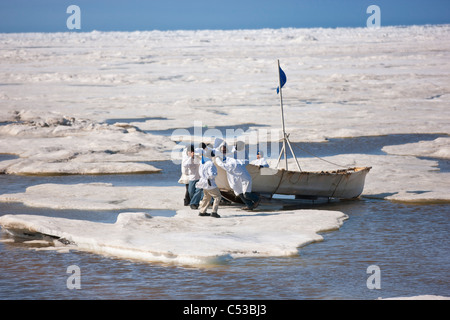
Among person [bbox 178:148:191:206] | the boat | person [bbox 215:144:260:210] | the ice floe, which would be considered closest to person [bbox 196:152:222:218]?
the ice floe

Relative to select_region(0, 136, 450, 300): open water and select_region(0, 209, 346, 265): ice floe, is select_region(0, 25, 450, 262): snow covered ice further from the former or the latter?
select_region(0, 136, 450, 300): open water

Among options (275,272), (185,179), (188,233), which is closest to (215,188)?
(185,179)

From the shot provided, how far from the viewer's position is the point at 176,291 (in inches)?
338

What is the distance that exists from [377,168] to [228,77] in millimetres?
30012

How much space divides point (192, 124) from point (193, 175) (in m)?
13.7

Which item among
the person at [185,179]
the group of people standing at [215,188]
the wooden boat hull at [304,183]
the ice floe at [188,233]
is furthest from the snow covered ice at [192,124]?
the wooden boat hull at [304,183]

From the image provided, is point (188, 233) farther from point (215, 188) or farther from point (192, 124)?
point (192, 124)

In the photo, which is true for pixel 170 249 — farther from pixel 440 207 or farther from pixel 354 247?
pixel 440 207

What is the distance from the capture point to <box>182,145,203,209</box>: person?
1277 cm

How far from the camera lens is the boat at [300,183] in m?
13.3

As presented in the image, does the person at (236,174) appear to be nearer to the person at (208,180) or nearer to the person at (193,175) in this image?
the person at (193,175)

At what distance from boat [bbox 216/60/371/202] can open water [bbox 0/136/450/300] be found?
2.00 metres

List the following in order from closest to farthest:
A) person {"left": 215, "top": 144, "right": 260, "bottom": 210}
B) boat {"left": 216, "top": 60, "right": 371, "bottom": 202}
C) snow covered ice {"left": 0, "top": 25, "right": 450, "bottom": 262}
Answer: snow covered ice {"left": 0, "top": 25, "right": 450, "bottom": 262}
person {"left": 215, "top": 144, "right": 260, "bottom": 210}
boat {"left": 216, "top": 60, "right": 371, "bottom": 202}

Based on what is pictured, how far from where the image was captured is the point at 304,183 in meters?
13.8
